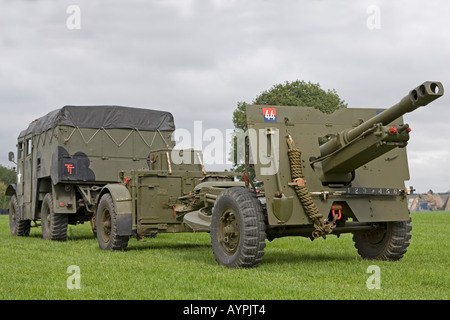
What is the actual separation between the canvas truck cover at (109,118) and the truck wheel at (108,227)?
3133 millimetres

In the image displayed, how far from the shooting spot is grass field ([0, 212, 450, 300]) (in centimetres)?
646

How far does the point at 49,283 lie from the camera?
7316 mm

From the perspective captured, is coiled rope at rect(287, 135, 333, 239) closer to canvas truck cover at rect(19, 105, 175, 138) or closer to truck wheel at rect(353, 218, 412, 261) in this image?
truck wheel at rect(353, 218, 412, 261)

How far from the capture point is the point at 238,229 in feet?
28.5

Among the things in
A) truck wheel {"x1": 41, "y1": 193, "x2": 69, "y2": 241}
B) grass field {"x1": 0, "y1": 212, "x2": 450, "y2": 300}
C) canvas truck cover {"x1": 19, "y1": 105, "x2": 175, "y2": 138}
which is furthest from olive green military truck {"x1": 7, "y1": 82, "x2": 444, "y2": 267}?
canvas truck cover {"x1": 19, "y1": 105, "x2": 175, "y2": 138}

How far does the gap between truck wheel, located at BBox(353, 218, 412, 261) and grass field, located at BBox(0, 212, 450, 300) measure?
185 mm

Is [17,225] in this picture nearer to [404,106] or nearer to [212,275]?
[212,275]

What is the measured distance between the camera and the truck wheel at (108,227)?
38.6 feet

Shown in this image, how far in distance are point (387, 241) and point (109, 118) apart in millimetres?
8029

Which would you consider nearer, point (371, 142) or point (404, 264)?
point (371, 142)

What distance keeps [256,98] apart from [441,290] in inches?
1264

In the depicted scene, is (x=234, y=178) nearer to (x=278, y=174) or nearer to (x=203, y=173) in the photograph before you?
(x=203, y=173)

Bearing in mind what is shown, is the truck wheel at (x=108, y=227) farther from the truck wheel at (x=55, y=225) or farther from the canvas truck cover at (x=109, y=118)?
the canvas truck cover at (x=109, y=118)
